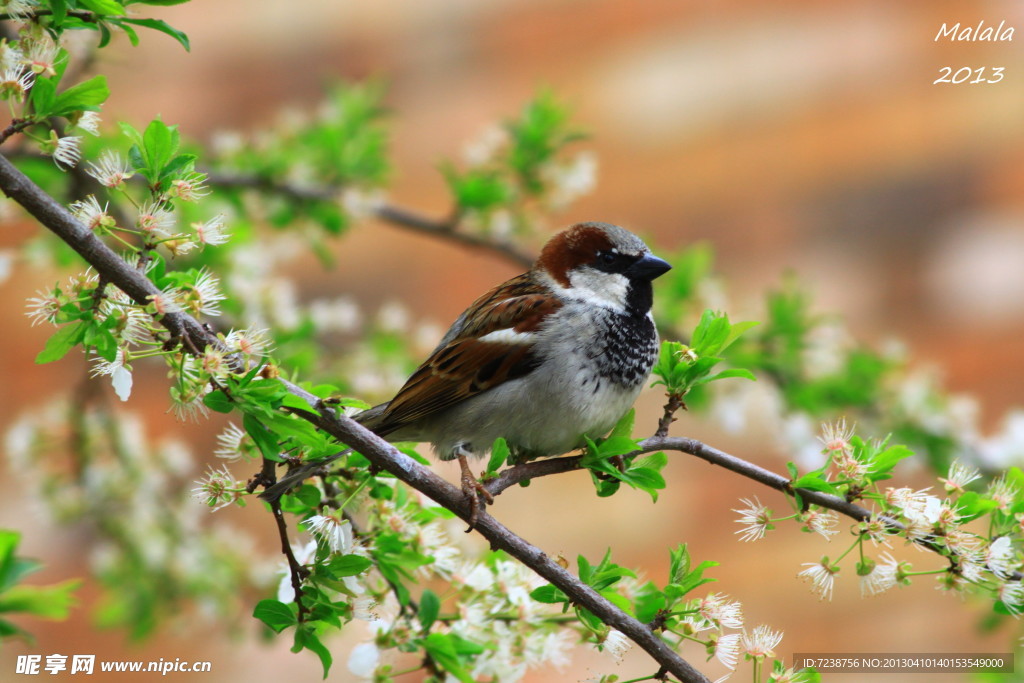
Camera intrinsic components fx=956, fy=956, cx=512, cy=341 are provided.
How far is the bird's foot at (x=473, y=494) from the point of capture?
2.71 ft

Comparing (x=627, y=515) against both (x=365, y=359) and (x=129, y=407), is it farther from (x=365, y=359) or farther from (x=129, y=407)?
(x=129, y=407)

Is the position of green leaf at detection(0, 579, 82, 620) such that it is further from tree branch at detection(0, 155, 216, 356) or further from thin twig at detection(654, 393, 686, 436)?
thin twig at detection(654, 393, 686, 436)

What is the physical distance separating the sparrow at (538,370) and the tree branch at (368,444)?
30 centimetres

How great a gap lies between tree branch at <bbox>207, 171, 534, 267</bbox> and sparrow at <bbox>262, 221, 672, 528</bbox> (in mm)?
249

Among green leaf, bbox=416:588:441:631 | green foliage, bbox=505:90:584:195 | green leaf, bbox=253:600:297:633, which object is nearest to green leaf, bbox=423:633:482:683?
green leaf, bbox=416:588:441:631

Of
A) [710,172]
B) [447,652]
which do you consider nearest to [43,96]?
[447,652]

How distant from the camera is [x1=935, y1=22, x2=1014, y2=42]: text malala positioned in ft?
7.51

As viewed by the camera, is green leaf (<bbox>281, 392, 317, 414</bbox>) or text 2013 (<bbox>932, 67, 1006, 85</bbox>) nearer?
green leaf (<bbox>281, 392, 317, 414</bbox>)

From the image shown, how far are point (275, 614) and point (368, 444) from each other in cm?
18

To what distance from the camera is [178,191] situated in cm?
74

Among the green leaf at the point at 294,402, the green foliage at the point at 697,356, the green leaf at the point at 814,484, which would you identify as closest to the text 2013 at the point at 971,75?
the green foliage at the point at 697,356

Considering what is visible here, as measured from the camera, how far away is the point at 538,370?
116cm

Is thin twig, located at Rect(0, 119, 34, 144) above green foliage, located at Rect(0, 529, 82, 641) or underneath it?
above

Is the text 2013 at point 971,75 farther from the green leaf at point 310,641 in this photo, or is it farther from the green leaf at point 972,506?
the green leaf at point 310,641
